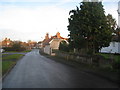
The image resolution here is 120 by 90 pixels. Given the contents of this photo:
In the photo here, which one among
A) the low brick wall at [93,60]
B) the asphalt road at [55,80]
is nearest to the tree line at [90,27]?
the low brick wall at [93,60]

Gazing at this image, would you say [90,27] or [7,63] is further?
[7,63]

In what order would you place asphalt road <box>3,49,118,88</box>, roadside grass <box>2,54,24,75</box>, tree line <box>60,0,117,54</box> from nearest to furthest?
asphalt road <box>3,49,118,88</box> < roadside grass <box>2,54,24,75</box> < tree line <box>60,0,117,54</box>

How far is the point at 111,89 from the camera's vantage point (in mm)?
8406

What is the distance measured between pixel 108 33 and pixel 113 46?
1798 centimetres

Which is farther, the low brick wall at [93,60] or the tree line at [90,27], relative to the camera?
the tree line at [90,27]

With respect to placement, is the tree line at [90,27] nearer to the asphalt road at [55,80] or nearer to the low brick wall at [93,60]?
the low brick wall at [93,60]

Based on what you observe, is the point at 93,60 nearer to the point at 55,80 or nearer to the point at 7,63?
the point at 55,80

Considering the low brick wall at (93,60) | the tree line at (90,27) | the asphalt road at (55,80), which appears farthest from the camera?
the tree line at (90,27)

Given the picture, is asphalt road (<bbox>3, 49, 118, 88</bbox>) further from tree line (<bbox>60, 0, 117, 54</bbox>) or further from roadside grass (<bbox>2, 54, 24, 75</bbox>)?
tree line (<bbox>60, 0, 117, 54</bbox>)

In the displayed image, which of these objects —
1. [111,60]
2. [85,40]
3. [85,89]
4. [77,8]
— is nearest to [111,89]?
[85,89]

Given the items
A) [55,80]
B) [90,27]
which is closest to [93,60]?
[90,27]

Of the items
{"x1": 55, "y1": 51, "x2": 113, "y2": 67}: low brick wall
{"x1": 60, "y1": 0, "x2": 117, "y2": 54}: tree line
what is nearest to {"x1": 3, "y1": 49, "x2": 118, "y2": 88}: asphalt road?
{"x1": 55, "y1": 51, "x2": 113, "y2": 67}: low brick wall

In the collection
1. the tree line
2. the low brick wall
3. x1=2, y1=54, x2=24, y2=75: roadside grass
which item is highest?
the tree line

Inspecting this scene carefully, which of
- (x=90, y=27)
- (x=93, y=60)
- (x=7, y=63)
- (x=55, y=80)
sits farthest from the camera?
(x=7, y=63)
